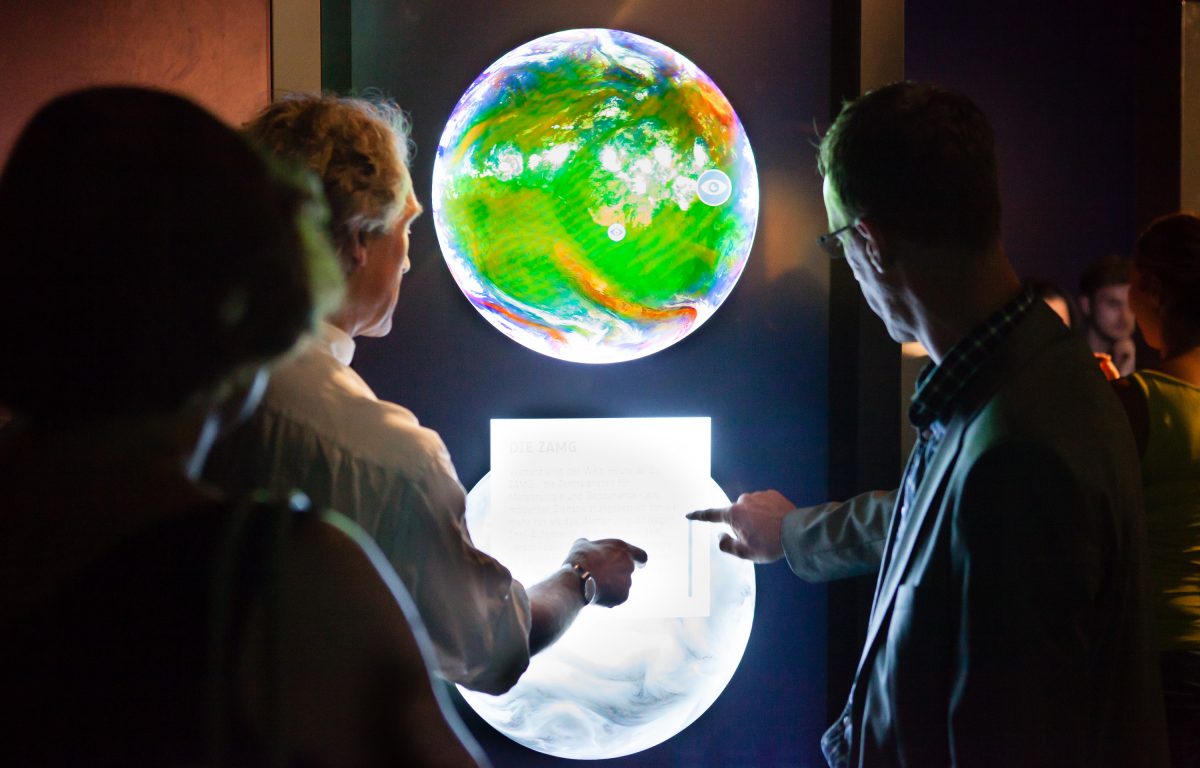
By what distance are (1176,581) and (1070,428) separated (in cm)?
109

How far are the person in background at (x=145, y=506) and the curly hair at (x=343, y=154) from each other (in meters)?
0.77

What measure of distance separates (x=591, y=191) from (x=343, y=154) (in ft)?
1.99

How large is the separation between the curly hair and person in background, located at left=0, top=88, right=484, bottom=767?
2.52ft

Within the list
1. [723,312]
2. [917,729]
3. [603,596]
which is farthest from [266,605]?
[723,312]

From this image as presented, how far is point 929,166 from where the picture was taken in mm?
1510

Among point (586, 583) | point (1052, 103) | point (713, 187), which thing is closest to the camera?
point (586, 583)

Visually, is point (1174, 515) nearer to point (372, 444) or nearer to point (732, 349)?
point (732, 349)

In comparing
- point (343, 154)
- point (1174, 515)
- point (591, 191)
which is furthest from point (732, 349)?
point (343, 154)

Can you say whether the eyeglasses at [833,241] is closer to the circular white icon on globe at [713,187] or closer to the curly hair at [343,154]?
the circular white icon on globe at [713,187]

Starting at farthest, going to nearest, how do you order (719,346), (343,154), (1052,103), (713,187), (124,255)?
1. (1052,103)
2. (719,346)
3. (713,187)
4. (343,154)
5. (124,255)

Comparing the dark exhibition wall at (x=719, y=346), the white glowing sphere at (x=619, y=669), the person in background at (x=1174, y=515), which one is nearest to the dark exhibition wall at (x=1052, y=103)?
the dark exhibition wall at (x=719, y=346)

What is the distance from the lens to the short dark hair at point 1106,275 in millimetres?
3607

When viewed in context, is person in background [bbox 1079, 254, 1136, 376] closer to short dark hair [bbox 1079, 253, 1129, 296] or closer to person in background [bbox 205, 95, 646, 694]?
short dark hair [bbox 1079, 253, 1129, 296]

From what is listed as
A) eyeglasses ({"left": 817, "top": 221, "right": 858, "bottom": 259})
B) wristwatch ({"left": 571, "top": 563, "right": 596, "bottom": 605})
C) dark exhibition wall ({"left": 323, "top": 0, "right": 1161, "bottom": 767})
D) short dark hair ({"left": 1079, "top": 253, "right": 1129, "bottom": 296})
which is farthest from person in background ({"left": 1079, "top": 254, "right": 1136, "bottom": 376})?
wristwatch ({"left": 571, "top": 563, "right": 596, "bottom": 605})
